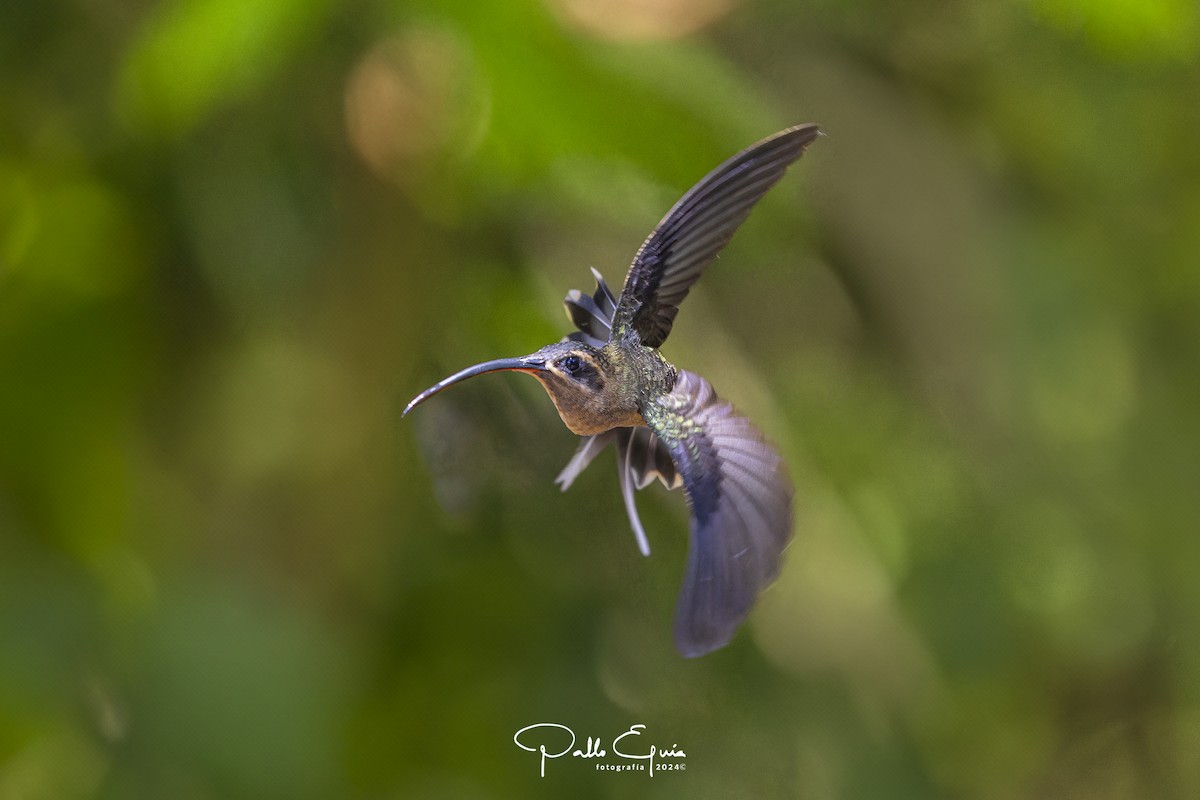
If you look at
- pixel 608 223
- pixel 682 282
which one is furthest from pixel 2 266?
pixel 682 282

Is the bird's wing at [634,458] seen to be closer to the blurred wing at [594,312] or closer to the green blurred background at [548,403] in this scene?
the blurred wing at [594,312]

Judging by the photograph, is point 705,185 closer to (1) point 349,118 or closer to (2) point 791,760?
(1) point 349,118

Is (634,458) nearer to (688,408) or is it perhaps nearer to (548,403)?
(688,408)

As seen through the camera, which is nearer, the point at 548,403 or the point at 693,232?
the point at 693,232

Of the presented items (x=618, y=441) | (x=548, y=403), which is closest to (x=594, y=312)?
(x=618, y=441)

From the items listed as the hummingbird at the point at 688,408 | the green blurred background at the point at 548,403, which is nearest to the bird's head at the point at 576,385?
the hummingbird at the point at 688,408
